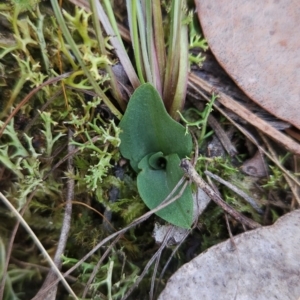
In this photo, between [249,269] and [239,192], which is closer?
[249,269]

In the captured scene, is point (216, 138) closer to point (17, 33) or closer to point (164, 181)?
point (164, 181)

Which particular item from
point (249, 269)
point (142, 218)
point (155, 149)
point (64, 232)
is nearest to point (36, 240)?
point (64, 232)

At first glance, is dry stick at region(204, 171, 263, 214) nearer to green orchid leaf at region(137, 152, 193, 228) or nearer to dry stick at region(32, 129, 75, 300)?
green orchid leaf at region(137, 152, 193, 228)

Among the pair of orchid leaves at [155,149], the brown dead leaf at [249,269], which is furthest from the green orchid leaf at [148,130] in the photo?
the brown dead leaf at [249,269]

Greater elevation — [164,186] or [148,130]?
[148,130]

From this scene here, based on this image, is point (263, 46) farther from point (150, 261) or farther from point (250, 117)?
point (150, 261)

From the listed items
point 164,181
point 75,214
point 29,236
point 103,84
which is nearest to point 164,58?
point 103,84
